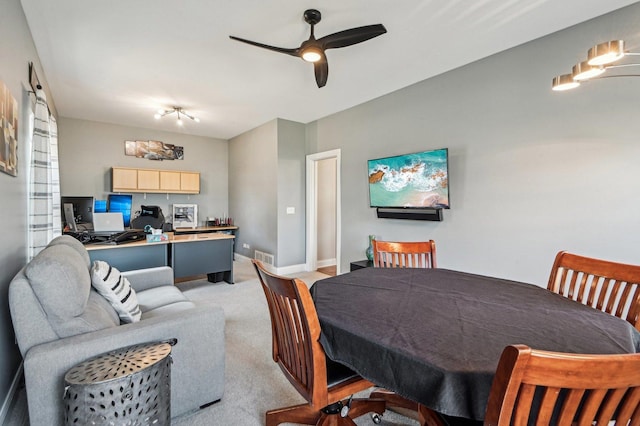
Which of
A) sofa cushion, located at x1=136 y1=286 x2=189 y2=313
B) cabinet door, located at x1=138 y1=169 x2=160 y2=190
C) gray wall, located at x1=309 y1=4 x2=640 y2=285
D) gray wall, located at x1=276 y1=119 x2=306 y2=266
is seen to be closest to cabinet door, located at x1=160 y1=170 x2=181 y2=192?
cabinet door, located at x1=138 y1=169 x2=160 y2=190

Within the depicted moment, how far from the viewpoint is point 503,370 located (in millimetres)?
656

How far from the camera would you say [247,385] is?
2045 millimetres

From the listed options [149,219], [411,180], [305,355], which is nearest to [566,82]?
[411,180]

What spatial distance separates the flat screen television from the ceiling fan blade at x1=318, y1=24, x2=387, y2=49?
4.98 ft

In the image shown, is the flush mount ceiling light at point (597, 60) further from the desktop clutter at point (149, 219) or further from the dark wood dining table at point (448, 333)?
the desktop clutter at point (149, 219)

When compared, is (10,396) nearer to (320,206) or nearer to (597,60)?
(597,60)

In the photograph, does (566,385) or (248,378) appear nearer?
(566,385)

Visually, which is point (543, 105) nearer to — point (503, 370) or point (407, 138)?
point (407, 138)

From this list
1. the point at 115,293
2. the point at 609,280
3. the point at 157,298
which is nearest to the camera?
the point at 609,280

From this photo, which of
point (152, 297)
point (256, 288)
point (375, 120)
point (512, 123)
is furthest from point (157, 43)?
point (512, 123)

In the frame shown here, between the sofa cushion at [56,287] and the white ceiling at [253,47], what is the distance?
198 cm

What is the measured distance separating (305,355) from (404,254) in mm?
1371

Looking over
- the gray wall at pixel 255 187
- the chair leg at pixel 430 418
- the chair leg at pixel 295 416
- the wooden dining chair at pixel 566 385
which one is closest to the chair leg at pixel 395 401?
the chair leg at pixel 430 418

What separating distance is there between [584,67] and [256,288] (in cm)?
407
